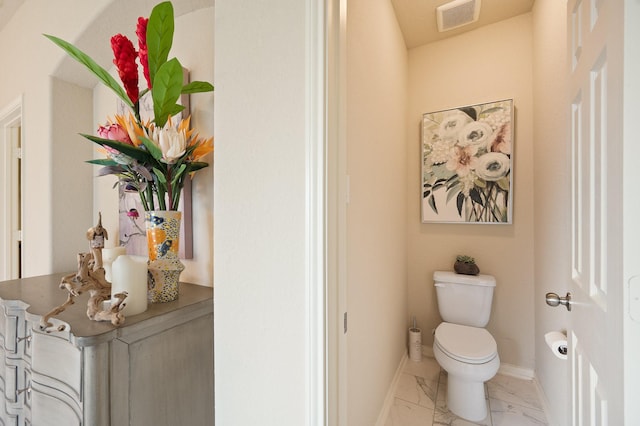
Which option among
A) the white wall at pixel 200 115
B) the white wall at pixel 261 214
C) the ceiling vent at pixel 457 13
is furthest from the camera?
the ceiling vent at pixel 457 13

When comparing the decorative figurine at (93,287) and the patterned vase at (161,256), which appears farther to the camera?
the patterned vase at (161,256)

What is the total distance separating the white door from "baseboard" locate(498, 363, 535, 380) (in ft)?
4.43

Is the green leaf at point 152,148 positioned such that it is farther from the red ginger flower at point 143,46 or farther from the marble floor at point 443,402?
the marble floor at point 443,402

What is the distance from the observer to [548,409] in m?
1.56

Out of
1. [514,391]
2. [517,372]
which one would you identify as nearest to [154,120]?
[514,391]

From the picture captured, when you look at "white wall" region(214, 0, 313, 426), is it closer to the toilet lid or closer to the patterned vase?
the patterned vase

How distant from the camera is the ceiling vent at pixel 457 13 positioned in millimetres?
1787

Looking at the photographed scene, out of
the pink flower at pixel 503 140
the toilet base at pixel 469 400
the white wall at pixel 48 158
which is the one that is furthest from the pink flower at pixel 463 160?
the white wall at pixel 48 158

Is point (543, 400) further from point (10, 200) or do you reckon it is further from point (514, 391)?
point (10, 200)

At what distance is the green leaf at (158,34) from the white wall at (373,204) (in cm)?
66

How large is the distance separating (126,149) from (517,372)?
271cm

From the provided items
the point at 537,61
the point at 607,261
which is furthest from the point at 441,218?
the point at 607,261

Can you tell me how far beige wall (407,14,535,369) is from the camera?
6.39 ft

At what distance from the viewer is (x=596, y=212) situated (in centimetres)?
65
